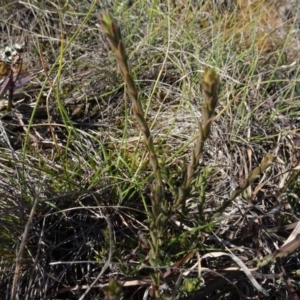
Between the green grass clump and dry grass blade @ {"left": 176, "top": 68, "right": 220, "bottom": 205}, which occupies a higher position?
dry grass blade @ {"left": 176, "top": 68, "right": 220, "bottom": 205}

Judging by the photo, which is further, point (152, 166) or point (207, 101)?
point (152, 166)

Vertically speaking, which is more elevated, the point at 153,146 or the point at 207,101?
the point at 207,101

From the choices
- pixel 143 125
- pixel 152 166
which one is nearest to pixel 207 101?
pixel 143 125

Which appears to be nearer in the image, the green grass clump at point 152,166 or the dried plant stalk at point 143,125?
the dried plant stalk at point 143,125

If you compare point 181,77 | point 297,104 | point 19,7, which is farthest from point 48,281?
point 19,7

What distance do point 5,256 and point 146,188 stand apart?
38cm

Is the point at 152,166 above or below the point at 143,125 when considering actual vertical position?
below

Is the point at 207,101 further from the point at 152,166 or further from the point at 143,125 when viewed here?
the point at 152,166

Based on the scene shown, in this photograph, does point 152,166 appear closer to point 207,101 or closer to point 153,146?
point 153,146

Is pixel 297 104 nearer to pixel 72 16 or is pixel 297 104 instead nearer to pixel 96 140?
pixel 96 140

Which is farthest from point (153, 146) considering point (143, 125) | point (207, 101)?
point (207, 101)

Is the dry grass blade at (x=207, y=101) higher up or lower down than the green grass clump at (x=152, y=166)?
higher up

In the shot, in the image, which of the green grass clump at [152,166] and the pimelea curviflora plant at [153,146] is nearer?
the pimelea curviflora plant at [153,146]

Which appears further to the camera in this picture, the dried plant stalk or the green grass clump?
the green grass clump
